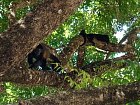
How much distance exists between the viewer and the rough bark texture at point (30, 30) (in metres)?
3.61

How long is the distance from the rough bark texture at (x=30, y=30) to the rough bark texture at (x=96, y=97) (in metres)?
1.05

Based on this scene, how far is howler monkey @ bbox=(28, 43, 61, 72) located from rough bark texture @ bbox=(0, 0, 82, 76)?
183 cm

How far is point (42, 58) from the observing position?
20.3 feet

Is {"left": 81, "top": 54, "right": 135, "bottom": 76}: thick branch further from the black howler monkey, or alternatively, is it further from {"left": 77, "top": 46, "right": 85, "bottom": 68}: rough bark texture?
the black howler monkey

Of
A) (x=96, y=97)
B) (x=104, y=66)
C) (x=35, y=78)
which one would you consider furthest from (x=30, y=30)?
(x=104, y=66)

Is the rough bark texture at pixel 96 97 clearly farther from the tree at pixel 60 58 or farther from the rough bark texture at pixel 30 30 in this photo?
the rough bark texture at pixel 30 30

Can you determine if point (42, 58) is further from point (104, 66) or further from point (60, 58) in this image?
point (104, 66)

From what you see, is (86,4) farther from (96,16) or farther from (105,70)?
(105,70)

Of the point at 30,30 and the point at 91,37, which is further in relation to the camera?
the point at 91,37

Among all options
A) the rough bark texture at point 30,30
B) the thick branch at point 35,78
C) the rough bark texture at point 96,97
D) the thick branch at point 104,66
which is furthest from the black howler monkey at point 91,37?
the rough bark texture at point 96,97

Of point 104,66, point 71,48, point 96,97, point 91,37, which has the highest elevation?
point 91,37

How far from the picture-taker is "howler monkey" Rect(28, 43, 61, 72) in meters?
5.85

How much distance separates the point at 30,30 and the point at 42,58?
245cm

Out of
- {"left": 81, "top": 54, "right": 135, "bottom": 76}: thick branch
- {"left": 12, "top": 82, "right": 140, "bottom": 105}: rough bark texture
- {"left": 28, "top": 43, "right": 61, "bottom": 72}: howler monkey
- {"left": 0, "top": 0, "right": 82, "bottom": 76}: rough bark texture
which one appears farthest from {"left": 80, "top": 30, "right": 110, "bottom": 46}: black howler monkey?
{"left": 12, "top": 82, "right": 140, "bottom": 105}: rough bark texture
